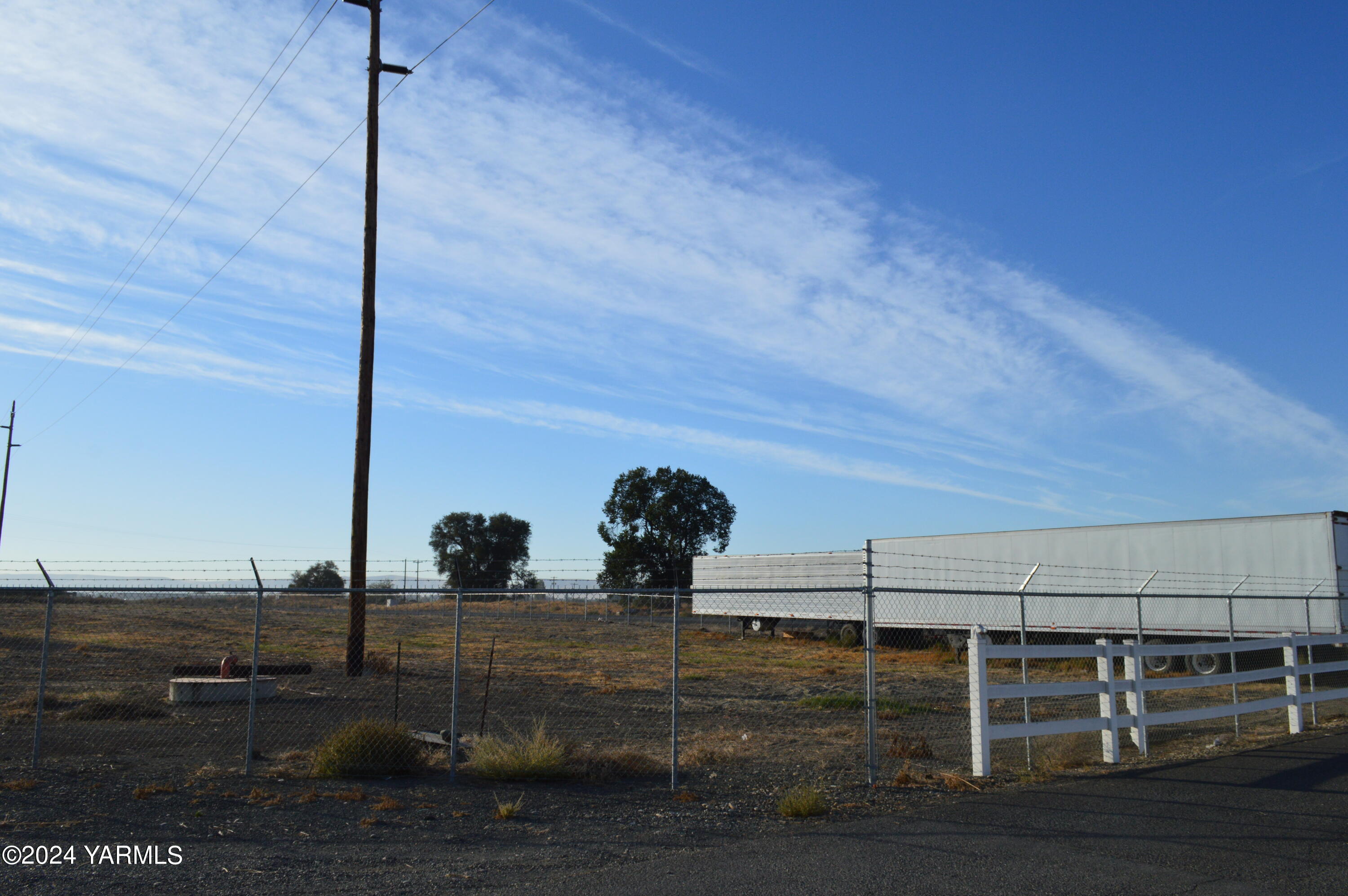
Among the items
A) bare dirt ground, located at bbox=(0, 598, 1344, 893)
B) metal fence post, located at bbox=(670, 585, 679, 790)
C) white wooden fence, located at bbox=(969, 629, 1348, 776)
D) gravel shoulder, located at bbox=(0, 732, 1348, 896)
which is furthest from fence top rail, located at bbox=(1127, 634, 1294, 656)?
metal fence post, located at bbox=(670, 585, 679, 790)

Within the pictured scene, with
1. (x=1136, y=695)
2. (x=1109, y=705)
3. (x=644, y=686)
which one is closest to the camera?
(x=1109, y=705)

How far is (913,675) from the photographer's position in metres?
24.0

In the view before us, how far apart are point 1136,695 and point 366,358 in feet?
43.2

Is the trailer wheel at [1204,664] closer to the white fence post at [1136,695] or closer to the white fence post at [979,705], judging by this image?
the white fence post at [1136,695]

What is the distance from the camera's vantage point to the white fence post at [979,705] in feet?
30.9

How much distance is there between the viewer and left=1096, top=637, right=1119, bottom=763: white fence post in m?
10.2

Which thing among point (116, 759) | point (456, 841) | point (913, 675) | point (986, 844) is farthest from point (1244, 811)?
point (913, 675)

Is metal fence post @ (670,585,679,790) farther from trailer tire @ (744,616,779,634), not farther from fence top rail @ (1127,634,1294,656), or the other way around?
trailer tire @ (744,616,779,634)

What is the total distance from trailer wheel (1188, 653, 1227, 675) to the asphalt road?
14164 millimetres

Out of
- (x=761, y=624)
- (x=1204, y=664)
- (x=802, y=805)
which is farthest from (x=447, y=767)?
(x=761, y=624)

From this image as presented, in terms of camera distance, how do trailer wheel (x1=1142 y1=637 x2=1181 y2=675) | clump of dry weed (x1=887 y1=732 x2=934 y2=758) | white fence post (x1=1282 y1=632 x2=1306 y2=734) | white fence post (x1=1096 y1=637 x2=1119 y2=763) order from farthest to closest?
trailer wheel (x1=1142 y1=637 x2=1181 y2=675)
white fence post (x1=1282 y1=632 x2=1306 y2=734)
clump of dry weed (x1=887 y1=732 x2=934 y2=758)
white fence post (x1=1096 y1=637 x2=1119 y2=763)

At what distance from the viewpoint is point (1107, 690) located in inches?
400

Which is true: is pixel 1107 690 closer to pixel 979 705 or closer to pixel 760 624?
pixel 979 705

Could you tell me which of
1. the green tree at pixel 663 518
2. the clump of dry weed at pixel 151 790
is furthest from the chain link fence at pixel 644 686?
the green tree at pixel 663 518
